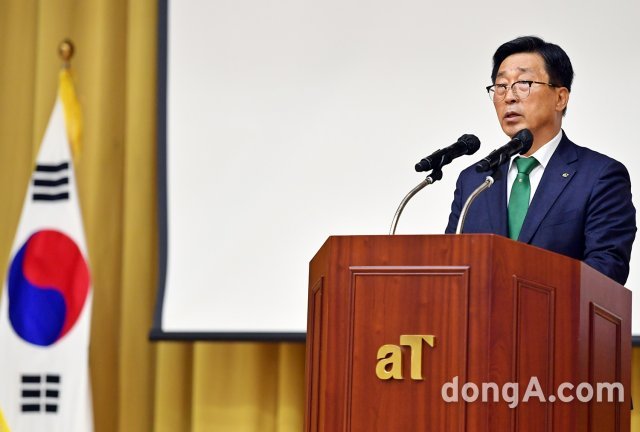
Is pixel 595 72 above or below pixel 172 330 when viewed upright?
above

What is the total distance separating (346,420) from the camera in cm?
245

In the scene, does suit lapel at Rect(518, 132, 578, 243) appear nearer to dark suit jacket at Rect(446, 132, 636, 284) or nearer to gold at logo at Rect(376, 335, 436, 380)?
dark suit jacket at Rect(446, 132, 636, 284)

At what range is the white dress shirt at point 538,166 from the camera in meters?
3.33

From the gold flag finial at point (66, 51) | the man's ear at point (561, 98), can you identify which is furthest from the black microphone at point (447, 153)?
the gold flag finial at point (66, 51)

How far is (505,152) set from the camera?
9.33 feet

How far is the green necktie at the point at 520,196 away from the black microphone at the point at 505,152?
0.35 meters

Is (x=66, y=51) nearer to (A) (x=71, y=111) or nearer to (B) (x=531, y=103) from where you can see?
(A) (x=71, y=111)

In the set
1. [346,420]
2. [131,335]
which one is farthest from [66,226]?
[346,420]

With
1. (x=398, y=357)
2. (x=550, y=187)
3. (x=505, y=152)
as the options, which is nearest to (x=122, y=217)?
(x=550, y=187)

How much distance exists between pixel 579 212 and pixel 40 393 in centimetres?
232

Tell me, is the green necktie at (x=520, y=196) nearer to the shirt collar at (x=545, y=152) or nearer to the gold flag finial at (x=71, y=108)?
the shirt collar at (x=545, y=152)

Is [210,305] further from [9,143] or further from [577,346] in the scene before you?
[577,346]

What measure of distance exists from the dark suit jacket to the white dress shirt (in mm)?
49

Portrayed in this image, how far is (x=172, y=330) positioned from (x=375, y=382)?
205 centimetres
